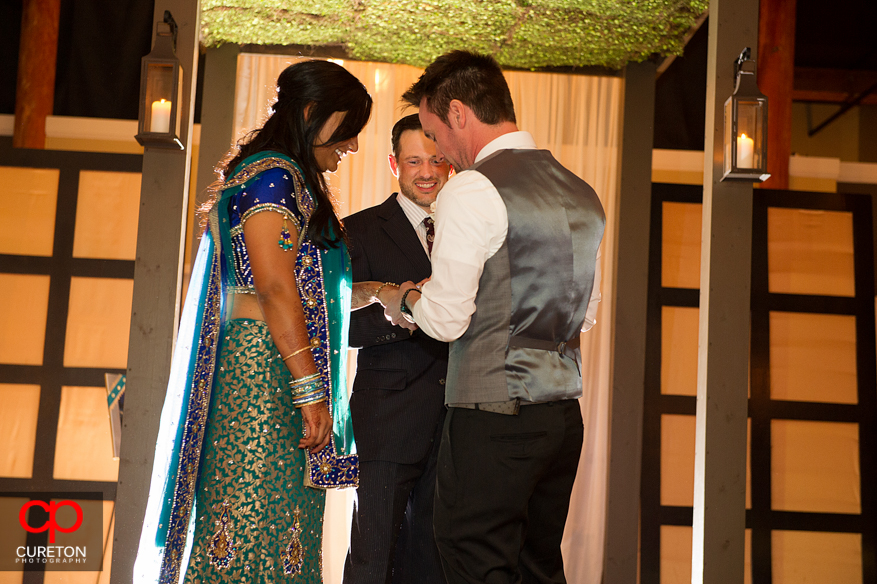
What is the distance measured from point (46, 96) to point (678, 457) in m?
4.41

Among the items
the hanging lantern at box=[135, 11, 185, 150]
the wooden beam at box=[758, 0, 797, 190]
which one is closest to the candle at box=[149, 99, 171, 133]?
the hanging lantern at box=[135, 11, 185, 150]

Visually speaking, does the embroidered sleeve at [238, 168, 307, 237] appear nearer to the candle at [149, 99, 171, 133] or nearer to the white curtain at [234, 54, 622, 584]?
the candle at [149, 99, 171, 133]

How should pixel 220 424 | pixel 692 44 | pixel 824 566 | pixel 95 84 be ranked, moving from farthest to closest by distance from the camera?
pixel 692 44
pixel 95 84
pixel 824 566
pixel 220 424

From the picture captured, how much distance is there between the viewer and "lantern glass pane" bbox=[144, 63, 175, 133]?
275cm

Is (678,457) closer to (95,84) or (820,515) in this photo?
(820,515)

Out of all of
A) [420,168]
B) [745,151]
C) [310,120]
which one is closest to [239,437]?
[310,120]

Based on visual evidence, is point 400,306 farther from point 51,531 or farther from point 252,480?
point 51,531

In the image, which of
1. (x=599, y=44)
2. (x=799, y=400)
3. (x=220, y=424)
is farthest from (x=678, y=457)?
(x=220, y=424)

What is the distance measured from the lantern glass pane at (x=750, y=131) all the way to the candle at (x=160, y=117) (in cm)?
223

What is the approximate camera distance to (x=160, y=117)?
2.76m

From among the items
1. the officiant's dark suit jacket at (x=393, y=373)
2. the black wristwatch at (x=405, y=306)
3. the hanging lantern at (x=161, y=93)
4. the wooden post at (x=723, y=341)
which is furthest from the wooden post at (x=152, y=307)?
the wooden post at (x=723, y=341)

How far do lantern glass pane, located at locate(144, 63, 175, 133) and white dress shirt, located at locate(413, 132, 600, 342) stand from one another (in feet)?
5.25

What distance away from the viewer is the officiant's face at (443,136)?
1.85 meters

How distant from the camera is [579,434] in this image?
1.77 meters
